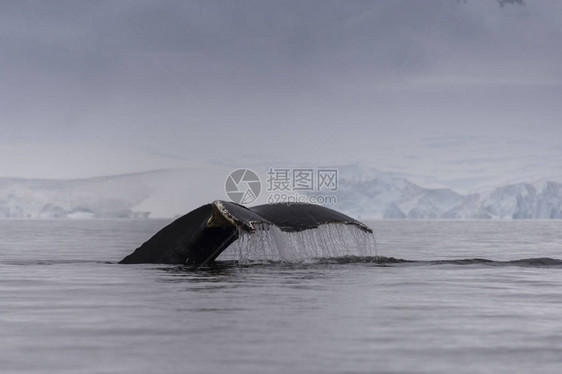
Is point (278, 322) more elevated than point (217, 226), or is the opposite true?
point (217, 226)

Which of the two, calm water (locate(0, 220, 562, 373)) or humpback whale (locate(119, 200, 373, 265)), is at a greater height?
humpback whale (locate(119, 200, 373, 265))

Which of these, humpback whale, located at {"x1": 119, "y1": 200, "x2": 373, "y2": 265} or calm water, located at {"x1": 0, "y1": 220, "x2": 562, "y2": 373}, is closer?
calm water, located at {"x1": 0, "y1": 220, "x2": 562, "y2": 373}

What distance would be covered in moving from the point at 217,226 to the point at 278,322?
4.65 meters

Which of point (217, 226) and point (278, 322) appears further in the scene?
point (217, 226)

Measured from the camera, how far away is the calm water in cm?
526

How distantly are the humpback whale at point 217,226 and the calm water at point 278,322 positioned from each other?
1.77 ft

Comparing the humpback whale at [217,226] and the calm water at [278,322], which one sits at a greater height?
the humpback whale at [217,226]

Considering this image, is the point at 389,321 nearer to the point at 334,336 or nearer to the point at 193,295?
the point at 334,336

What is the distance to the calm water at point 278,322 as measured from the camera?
5.26 metres

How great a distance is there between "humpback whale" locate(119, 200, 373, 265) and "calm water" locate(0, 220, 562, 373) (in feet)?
1.77

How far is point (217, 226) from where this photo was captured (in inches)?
452

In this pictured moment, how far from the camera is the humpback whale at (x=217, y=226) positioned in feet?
35.1

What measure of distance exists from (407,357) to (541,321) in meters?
2.48

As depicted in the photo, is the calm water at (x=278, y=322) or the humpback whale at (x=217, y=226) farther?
the humpback whale at (x=217, y=226)
